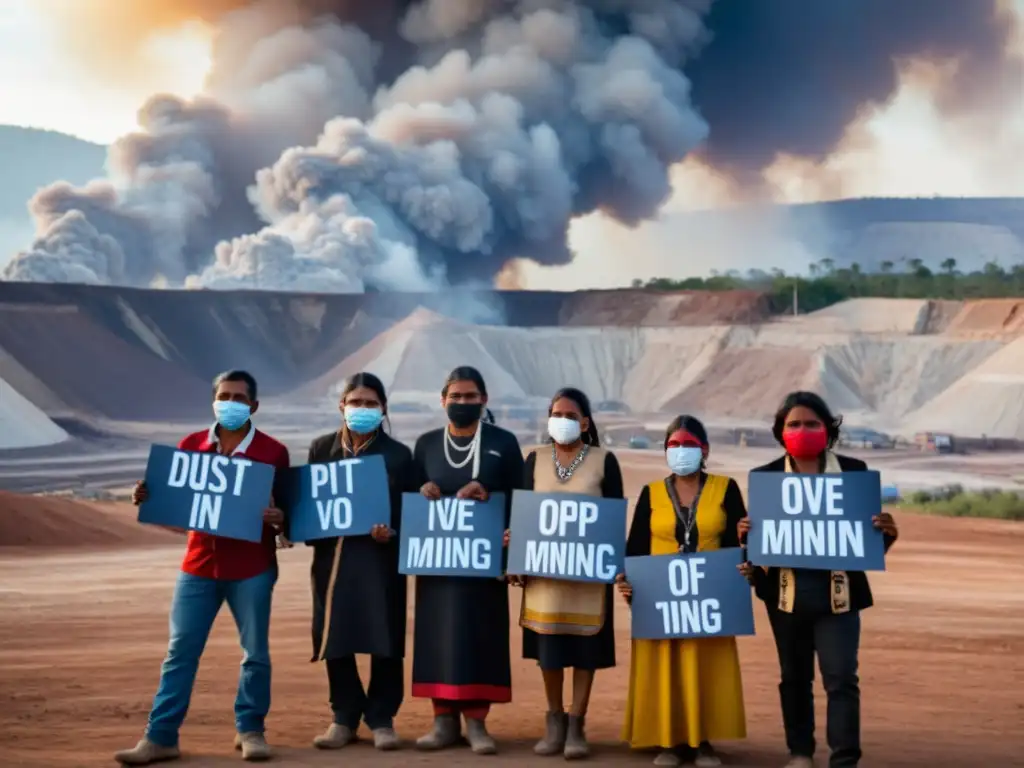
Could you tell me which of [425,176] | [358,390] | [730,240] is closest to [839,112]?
[730,240]

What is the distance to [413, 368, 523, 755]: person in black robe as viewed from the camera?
21.6ft

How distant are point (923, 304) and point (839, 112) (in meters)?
6.15

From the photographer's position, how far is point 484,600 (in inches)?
262

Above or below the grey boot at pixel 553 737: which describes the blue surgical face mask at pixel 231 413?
above

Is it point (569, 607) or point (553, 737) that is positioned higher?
point (569, 607)

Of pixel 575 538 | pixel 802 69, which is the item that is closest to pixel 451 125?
pixel 802 69

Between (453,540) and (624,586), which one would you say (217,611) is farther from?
(624,586)

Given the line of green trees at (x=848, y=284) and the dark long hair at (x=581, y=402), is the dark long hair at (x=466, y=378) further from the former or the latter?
the line of green trees at (x=848, y=284)

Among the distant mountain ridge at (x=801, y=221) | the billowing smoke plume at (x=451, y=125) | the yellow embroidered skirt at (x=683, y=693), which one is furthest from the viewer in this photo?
the billowing smoke plume at (x=451, y=125)

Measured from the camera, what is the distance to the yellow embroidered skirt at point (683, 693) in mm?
6203

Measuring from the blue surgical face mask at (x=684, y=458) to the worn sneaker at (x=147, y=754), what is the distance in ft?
8.29

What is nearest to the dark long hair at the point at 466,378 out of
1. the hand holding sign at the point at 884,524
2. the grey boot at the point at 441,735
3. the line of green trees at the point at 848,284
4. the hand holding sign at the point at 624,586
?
the hand holding sign at the point at 624,586

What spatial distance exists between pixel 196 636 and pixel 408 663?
4.57 metres

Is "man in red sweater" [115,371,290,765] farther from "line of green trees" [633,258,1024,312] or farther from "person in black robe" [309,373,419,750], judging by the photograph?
"line of green trees" [633,258,1024,312]
